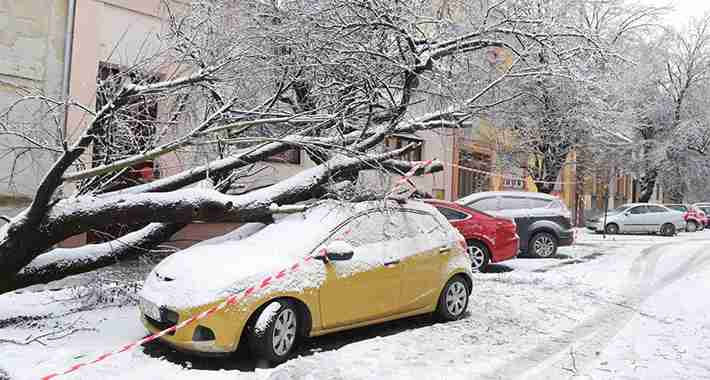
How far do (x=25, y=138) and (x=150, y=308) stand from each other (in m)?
2.26

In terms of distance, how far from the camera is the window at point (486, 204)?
12750 mm

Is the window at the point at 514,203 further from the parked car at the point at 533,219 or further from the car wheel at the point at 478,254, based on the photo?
the car wheel at the point at 478,254

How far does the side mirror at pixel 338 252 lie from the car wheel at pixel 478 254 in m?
5.54

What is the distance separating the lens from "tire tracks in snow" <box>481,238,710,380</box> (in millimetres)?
5316

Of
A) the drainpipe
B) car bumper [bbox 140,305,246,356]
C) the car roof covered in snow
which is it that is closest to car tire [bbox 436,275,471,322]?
the car roof covered in snow

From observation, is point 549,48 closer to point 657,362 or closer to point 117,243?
point 657,362

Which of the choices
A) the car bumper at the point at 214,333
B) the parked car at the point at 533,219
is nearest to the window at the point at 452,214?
the parked car at the point at 533,219

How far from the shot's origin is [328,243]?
19.1 feet

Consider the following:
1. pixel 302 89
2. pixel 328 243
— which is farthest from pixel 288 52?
pixel 328 243

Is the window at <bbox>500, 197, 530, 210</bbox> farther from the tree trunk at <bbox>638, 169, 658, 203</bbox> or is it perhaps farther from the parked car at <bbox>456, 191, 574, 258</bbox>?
the tree trunk at <bbox>638, 169, 658, 203</bbox>

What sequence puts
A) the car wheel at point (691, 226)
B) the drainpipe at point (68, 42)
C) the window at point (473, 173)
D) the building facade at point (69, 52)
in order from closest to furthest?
the building facade at point (69, 52) < the drainpipe at point (68, 42) < the window at point (473, 173) < the car wheel at point (691, 226)

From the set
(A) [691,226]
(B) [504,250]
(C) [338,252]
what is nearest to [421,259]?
(C) [338,252]

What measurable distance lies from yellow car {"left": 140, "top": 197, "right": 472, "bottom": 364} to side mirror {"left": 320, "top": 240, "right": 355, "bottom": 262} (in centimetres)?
1

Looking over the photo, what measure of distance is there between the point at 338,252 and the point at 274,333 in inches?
39.6
